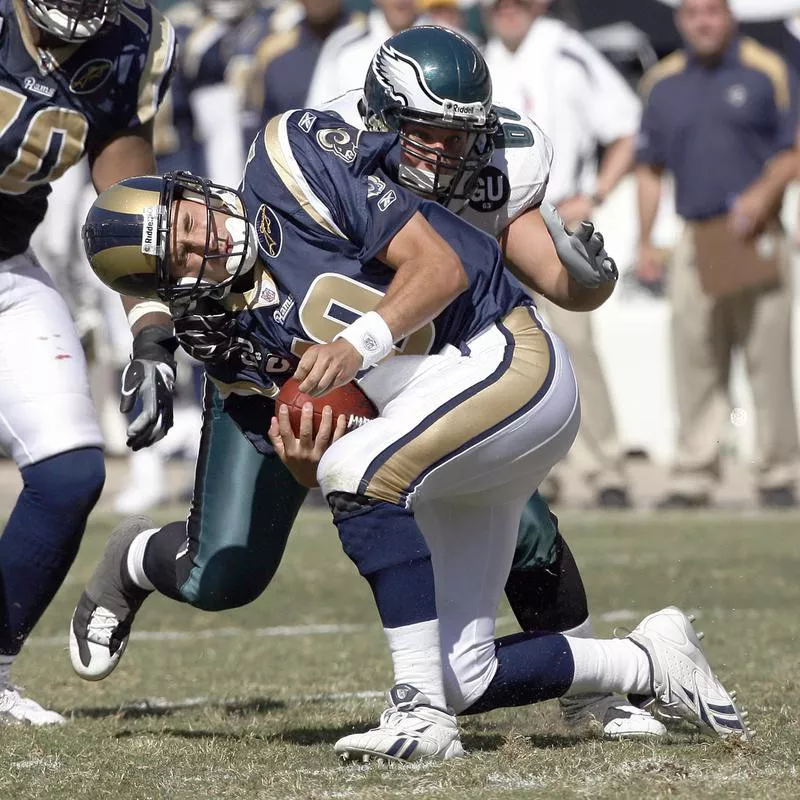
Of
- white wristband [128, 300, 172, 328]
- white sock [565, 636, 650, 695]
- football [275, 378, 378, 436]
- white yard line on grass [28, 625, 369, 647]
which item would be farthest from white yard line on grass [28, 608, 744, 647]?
football [275, 378, 378, 436]

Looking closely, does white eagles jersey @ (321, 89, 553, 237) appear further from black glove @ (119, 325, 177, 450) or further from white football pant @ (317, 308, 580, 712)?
black glove @ (119, 325, 177, 450)

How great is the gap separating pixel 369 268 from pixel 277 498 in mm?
669

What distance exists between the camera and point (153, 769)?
3719 millimetres

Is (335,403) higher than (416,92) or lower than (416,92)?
lower

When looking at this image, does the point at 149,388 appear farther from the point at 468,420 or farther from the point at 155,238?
the point at 468,420

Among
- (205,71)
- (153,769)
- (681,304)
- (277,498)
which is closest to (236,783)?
(153,769)

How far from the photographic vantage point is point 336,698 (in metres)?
4.70

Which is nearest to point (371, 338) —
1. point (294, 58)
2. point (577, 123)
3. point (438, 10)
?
point (577, 123)

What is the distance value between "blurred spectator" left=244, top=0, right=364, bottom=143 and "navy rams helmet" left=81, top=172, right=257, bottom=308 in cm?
528

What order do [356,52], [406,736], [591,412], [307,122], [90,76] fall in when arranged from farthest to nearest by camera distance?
[591,412] → [356,52] → [90,76] → [307,122] → [406,736]

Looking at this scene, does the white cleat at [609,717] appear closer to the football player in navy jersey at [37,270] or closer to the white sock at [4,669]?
the football player in navy jersey at [37,270]

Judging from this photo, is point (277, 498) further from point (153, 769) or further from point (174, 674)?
point (174, 674)

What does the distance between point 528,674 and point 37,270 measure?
1.71 metres

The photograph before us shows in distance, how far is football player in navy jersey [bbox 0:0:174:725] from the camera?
4.38 m
